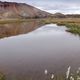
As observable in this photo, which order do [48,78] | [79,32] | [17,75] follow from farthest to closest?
[79,32]
[17,75]
[48,78]

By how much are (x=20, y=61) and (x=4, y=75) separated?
416 cm

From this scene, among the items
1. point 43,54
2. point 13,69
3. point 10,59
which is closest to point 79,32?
point 43,54

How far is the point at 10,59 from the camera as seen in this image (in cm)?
2023

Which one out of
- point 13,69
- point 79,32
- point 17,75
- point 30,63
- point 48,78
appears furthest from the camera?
point 79,32

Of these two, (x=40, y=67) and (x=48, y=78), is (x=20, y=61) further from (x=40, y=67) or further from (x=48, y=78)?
(x=48, y=78)

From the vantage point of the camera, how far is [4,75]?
1523 centimetres

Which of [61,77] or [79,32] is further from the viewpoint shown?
[79,32]

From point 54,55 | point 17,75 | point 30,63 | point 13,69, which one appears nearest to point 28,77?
point 17,75

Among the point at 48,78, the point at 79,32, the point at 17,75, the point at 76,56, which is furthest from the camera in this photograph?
the point at 79,32

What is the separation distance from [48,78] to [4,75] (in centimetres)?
268

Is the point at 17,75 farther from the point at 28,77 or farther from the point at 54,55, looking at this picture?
the point at 54,55

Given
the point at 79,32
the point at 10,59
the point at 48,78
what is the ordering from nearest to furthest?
the point at 48,78
the point at 10,59
the point at 79,32

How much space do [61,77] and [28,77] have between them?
170cm

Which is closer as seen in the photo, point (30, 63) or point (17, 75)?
point (17, 75)
